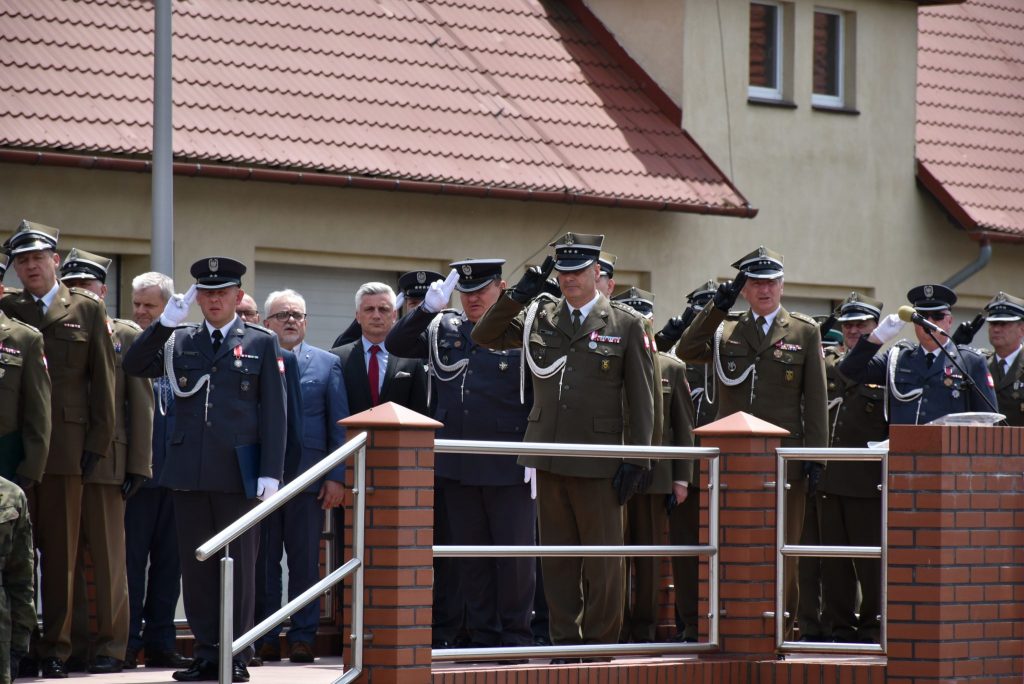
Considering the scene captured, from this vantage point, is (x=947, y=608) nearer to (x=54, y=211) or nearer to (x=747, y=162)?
(x=54, y=211)

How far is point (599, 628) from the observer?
982 cm

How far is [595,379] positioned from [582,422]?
22 cm

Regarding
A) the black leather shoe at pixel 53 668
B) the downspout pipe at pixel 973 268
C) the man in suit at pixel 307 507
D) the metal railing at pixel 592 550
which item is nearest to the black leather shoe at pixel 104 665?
the black leather shoe at pixel 53 668

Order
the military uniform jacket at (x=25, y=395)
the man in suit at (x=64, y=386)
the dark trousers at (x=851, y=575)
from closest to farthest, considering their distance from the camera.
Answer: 1. the military uniform jacket at (x=25, y=395)
2. the man in suit at (x=64, y=386)
3. the dark trousers at (x=851, y=575)

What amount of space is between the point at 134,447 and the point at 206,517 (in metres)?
→ 0.86

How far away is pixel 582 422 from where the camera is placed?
399 inches

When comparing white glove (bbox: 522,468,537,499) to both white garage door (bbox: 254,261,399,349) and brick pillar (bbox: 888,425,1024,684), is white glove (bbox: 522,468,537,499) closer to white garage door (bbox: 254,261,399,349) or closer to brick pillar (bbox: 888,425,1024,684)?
brick pillar (bbox: 888,425,1024,684)

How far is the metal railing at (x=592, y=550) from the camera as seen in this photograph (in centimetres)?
909

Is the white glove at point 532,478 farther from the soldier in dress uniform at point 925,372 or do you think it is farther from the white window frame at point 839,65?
Answer: the white window frame at point 839,65

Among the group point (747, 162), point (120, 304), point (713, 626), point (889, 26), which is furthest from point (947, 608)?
point (889, 26)

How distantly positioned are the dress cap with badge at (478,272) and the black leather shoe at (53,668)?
9.37ft

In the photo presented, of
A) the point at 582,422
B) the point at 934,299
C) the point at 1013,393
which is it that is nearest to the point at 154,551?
the point at 582,422

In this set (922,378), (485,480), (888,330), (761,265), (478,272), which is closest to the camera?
(485,480)

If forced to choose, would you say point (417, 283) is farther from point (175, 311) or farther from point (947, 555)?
point (947, 555)
